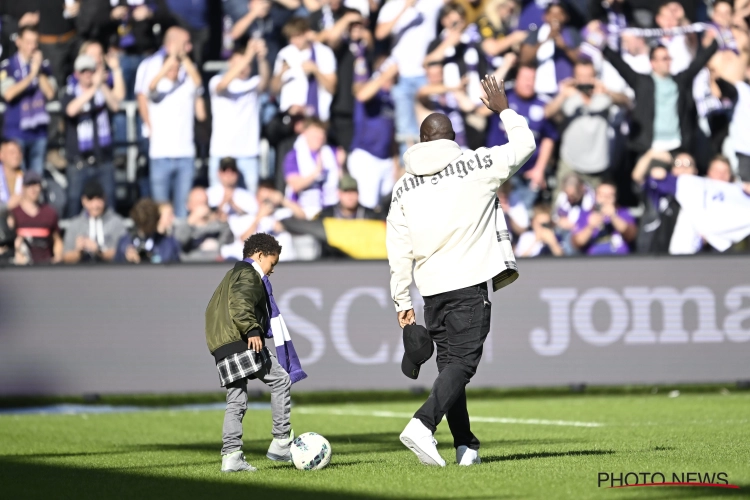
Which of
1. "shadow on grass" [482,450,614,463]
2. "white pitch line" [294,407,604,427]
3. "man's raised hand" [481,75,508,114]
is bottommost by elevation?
"white pitch line" [294,407,604,427]

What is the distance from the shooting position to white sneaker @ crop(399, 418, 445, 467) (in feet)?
25.6

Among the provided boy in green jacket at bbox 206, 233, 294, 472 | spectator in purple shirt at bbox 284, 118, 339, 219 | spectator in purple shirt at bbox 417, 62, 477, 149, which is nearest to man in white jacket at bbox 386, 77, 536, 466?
boy in green jacket at bbox 206, 233, 294, 472

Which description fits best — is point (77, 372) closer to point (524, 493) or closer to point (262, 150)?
point (262, 150)

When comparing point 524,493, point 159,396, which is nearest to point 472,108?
point 159,396

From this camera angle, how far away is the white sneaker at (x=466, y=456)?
826 centimetres

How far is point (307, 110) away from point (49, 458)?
8.38 meters

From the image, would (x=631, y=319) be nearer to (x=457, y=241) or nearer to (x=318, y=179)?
(x=318, y=179)

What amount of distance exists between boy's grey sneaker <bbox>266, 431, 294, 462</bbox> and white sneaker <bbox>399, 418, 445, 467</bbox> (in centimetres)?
119

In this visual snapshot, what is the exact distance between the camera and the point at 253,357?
8203 millimetres

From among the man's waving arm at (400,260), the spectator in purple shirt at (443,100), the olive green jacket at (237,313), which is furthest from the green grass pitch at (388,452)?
the spectator in purple shirt at (443,100)

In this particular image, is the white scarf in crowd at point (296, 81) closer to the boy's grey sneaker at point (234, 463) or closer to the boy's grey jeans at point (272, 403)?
the boy's grey jeans at point (272, 403)

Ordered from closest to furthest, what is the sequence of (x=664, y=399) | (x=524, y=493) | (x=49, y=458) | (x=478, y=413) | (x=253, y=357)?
(x=524, y=493), (x=253, y=357), (x=49, y=458), (x=478, y=413), (x=664, y=399)

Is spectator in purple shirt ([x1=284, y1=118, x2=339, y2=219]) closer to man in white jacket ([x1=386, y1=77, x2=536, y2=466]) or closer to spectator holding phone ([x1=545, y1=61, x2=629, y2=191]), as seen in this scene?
spectator holding phone ([x1=545, y1=61, x2=629, y2=191])

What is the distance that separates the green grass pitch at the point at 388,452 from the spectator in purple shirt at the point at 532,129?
10.5 ft
